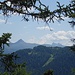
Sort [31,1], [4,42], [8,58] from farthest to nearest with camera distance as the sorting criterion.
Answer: [4,42], [8,58], [31,1]

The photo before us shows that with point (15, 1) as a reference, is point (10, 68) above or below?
below

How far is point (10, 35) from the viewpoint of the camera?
55.6 ft

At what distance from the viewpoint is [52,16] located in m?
7.86

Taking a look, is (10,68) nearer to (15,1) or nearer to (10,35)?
(10,35)

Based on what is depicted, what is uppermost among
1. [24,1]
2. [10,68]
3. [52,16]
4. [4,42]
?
[24,1]

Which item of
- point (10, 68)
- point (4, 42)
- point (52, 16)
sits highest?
point (52, 16)

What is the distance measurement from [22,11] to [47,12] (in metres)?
0.91

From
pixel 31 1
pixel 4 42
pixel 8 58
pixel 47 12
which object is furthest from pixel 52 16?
pixel 4 42

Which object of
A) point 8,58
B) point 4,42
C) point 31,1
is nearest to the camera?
point 31,1

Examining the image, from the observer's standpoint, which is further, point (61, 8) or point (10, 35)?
point (10, 35)

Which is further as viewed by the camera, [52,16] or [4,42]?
[4,42]

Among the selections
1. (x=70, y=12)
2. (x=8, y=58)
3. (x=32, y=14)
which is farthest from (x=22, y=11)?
(x=8, y=58)

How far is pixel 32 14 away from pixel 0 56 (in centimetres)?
711

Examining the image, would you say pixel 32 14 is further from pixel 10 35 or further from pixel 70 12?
pixel 10 35
